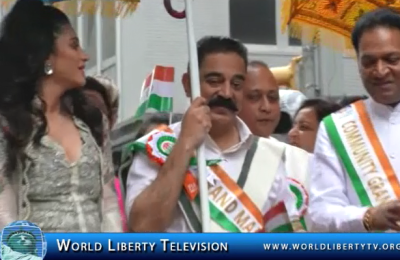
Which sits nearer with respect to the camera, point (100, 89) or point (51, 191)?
point (51, 191)

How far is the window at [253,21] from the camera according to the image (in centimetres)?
984

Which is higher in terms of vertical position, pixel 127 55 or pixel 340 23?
pixel 340 23

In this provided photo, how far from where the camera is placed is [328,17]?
3902 mm

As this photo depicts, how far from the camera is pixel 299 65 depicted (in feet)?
26.7

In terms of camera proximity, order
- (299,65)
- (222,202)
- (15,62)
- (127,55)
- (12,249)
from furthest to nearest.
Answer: (127,55), (299,65), (222,202), (15,62), (12,249)

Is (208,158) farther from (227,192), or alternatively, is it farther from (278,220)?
(278,220)

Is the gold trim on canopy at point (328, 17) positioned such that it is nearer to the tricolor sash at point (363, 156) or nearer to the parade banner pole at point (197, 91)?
the parade banner pole at point (197, 91)

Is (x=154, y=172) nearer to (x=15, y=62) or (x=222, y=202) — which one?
(x=222, y=202)

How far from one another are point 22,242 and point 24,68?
1.94ft

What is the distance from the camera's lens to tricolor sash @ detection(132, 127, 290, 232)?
3451 millimetres

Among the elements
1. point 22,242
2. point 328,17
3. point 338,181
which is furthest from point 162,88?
point 22,242

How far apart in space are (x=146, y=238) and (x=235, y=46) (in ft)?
3.02

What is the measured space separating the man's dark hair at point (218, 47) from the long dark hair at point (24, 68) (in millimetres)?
540

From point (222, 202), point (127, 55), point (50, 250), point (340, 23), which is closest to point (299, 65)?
point (127, 55)
